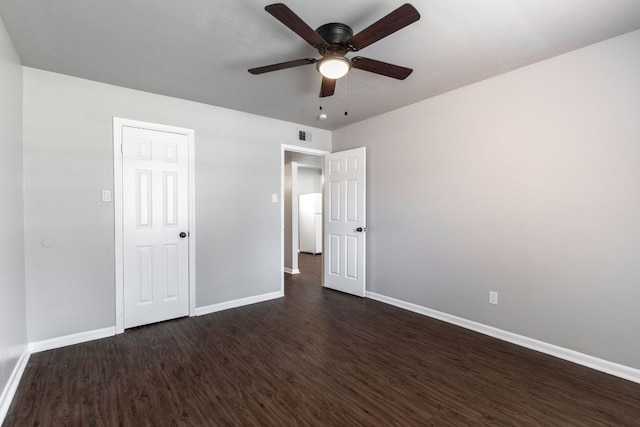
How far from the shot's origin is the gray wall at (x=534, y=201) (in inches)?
90.1

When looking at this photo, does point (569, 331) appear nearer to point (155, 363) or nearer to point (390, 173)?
point (390, 173)

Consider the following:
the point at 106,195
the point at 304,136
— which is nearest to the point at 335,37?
the point at 304,136

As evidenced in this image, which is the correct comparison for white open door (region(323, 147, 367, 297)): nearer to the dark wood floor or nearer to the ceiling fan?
the dark wood floor

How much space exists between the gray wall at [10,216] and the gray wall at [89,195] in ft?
0.52

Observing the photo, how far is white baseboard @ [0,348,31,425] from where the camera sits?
6.16ft

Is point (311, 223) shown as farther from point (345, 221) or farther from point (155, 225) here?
point (155, 225)

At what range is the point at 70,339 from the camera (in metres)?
2.84

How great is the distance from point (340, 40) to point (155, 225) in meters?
2.67

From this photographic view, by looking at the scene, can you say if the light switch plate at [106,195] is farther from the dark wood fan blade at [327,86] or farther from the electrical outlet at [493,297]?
the electrical outlet at [493,297]

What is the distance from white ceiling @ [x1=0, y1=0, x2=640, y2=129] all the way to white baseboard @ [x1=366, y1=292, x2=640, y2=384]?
2.48 metres

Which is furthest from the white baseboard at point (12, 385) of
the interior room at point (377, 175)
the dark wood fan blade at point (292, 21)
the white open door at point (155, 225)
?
the dark wood fan blade at point (292, 21)

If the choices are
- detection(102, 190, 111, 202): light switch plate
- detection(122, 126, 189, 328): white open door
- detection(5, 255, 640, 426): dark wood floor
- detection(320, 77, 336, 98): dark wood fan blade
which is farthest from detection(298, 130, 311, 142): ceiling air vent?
detection(5, 255, 640, 426): dark wood floor

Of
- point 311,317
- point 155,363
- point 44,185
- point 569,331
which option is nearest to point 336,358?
point 311,317

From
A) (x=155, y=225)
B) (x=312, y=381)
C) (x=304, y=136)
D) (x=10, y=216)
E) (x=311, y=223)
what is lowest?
(x=312, y=381)
